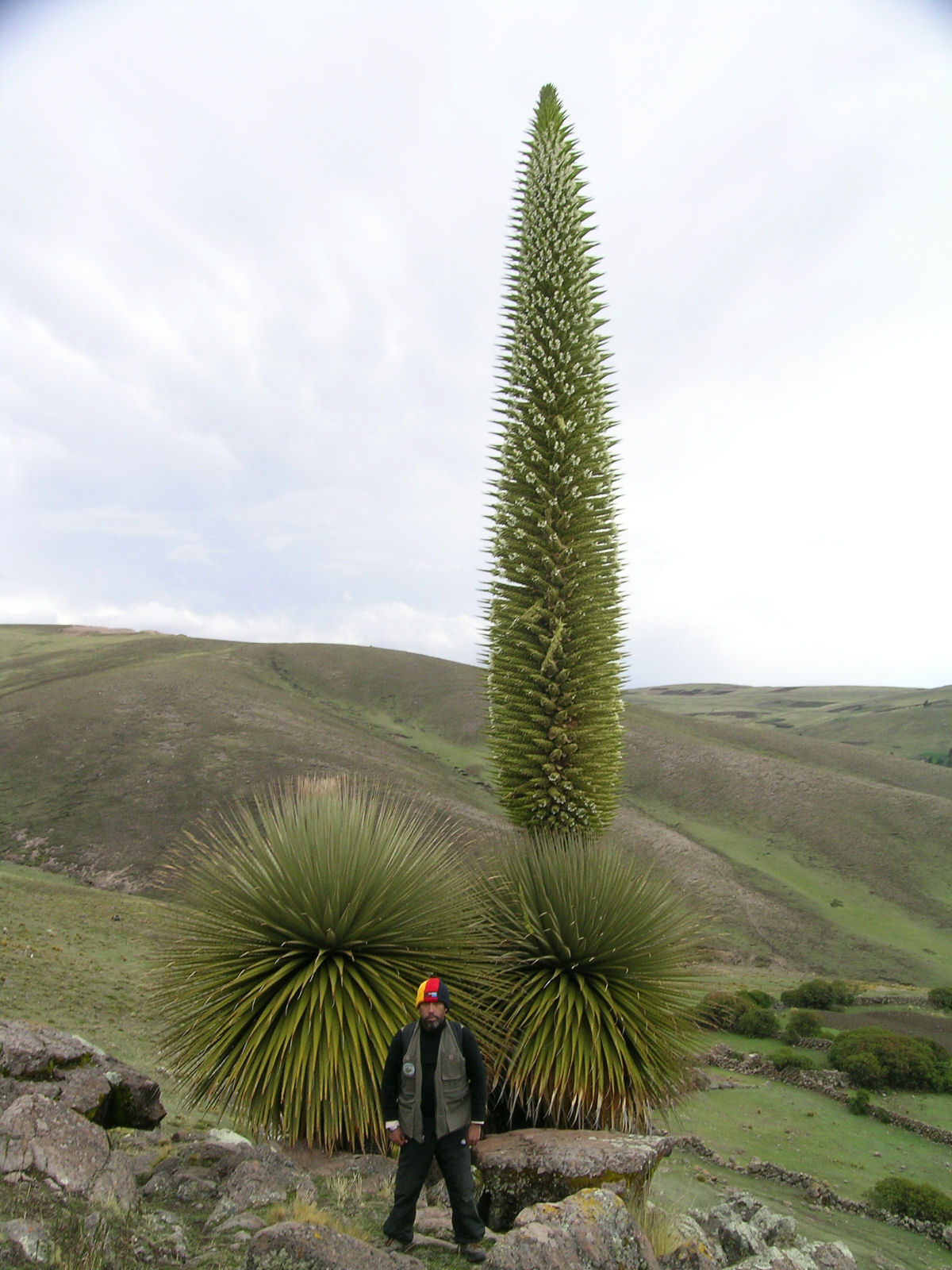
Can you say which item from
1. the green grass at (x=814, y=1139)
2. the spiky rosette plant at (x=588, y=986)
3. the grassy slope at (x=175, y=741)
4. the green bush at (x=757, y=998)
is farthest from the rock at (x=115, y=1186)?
the grassy slope at (x=175, y=741)

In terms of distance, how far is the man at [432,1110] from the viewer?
14.1 ft

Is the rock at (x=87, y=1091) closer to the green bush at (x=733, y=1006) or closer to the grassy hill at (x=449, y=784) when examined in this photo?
the grassy hill at (x=449, y=784)

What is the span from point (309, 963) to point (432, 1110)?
4.65 ft

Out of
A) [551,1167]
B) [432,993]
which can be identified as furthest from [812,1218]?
[432,993]

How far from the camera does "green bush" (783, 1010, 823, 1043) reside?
25594 mm

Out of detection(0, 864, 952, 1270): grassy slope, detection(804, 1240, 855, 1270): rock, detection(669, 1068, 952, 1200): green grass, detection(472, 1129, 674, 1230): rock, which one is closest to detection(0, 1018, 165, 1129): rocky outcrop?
detection(0, 864, 952, 1270): grassy slope

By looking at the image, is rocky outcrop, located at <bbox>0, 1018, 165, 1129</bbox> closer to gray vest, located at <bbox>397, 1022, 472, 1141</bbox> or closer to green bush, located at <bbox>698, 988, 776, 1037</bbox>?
gray vest, located at <bbox>397, 1022, 472, 1141</bbox>

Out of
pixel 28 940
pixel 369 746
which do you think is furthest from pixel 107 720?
pixel 28 940

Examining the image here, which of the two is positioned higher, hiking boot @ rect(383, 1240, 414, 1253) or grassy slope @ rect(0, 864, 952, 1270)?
hiking boot @ rect(383, 1240, 414, 1253)

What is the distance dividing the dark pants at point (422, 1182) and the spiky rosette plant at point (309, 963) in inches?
26.0

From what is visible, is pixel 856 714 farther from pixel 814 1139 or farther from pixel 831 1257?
pixel 831 1257

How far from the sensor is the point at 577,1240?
12.8ft

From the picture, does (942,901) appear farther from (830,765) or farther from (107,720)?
(107,720)

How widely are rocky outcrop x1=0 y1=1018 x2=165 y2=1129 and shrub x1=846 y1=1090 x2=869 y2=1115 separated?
19.4 m
